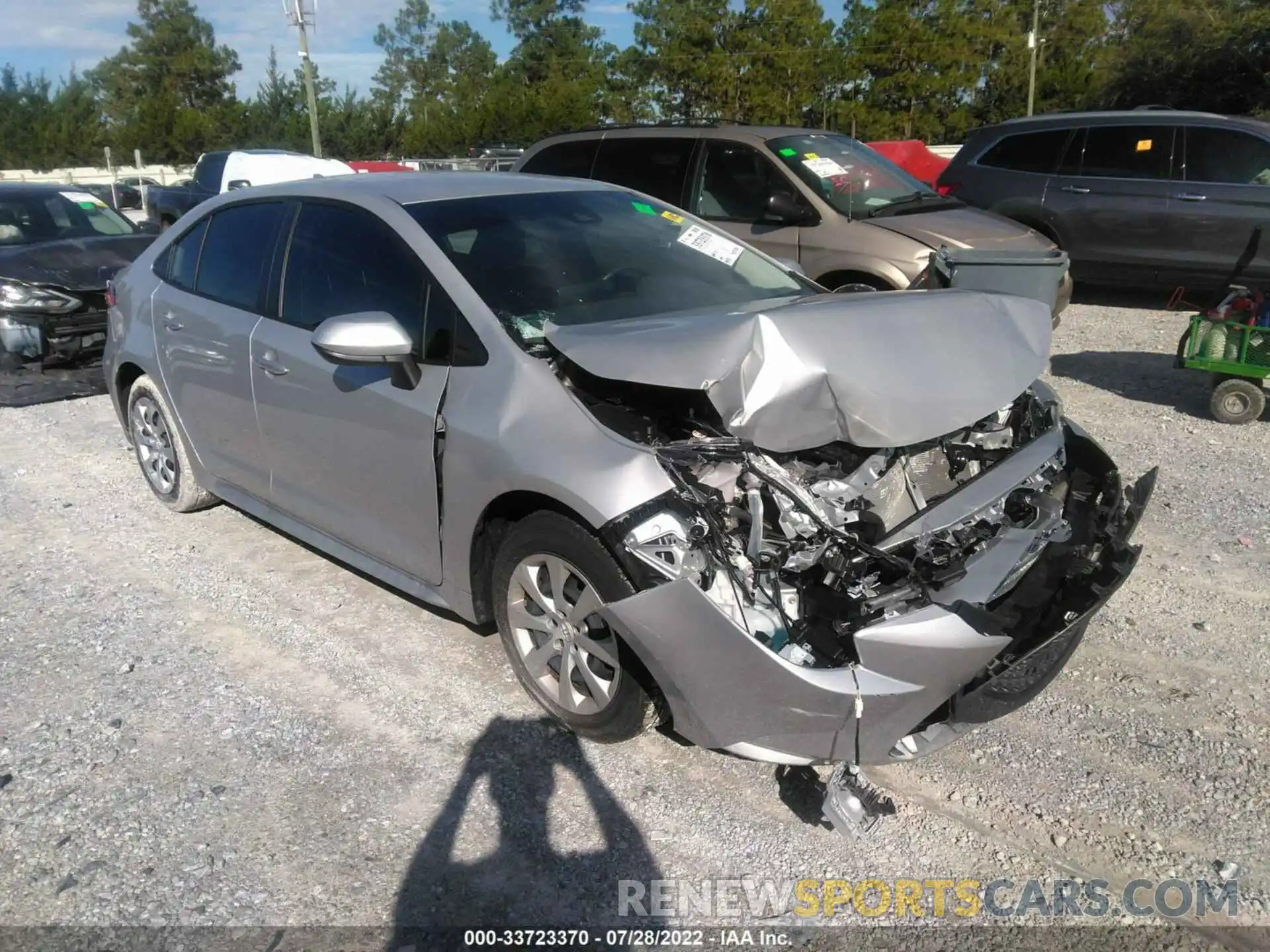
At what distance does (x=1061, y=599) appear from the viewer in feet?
9.93

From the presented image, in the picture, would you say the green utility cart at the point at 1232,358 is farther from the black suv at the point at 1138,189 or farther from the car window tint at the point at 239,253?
the car window tint at the point at 239,253

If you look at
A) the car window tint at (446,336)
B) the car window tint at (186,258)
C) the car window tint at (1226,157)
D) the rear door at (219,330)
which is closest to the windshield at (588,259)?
the car window tint at (446,336)

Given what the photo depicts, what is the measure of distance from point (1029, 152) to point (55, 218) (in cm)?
936

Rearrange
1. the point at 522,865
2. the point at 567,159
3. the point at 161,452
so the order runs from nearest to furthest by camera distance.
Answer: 1. the point at 522,865
2. the point at 161,452
3. the point at 567,159

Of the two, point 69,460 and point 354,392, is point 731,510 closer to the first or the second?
point 354,392

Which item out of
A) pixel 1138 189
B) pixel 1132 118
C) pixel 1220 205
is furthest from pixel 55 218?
pixel 1220 205

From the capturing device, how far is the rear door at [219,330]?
439cm

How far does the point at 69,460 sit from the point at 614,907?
17.7 ft

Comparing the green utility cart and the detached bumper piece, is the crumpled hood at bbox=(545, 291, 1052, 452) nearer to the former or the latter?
the detached bumper piece

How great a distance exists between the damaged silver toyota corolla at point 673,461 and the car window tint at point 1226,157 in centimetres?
696

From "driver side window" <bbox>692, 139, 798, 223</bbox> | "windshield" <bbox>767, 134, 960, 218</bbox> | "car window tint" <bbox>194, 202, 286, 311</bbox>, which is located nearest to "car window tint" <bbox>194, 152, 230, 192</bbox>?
"driver side window" <bbox>692, 139, 798, 223</bbox>

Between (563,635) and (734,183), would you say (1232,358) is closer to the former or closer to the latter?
(734,183)

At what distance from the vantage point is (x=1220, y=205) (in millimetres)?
9195

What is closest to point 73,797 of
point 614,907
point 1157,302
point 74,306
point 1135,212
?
point 614,907
